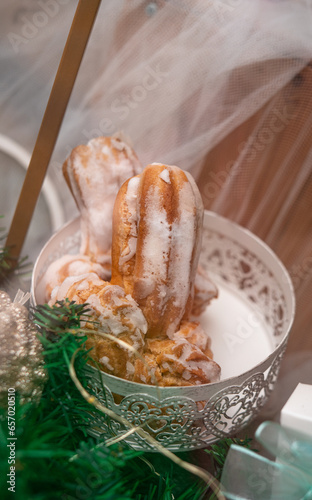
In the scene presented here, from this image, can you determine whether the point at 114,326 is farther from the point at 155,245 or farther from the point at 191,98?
the point at 191,98

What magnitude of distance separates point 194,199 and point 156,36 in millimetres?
258

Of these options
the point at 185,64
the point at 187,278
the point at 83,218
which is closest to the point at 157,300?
the point at 187,278

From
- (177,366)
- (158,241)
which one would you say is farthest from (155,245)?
(177,366)

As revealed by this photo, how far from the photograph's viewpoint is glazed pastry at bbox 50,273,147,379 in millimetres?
484

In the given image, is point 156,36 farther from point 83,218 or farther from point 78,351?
point 78,351

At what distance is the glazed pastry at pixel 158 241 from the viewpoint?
0.50m

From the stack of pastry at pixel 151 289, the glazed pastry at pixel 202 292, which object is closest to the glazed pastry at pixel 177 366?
the stack of pastry at pixel 151 289

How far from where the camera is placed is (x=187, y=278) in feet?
1.72

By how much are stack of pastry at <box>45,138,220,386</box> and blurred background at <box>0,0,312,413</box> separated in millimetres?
182

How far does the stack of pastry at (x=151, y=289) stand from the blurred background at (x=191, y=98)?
0.18 metres

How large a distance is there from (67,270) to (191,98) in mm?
282

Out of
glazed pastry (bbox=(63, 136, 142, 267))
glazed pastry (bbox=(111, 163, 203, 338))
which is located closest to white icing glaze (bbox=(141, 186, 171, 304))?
glazed pastry (bbox=(111, 163, 203, 338))

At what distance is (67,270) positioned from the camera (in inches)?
22.8

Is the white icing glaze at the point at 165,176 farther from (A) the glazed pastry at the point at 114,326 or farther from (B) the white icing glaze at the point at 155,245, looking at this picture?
(A) the glazed pastry at the point at 114,326
